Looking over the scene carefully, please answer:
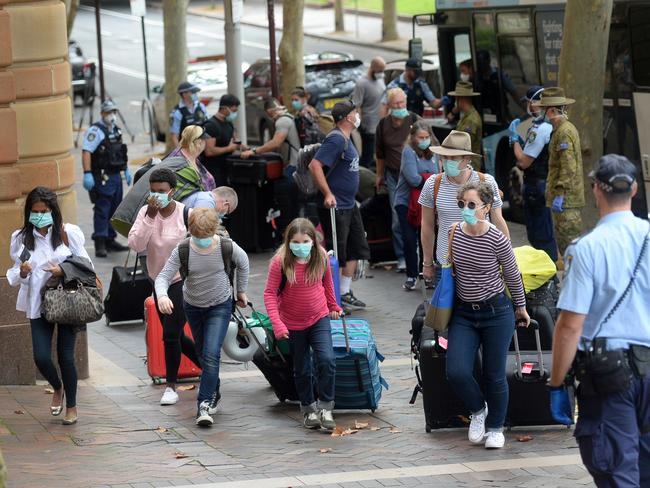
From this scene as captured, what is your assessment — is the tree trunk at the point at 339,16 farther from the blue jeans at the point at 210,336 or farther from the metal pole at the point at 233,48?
the blue jeans at the point at 210,336

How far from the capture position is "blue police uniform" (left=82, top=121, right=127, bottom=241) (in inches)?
632

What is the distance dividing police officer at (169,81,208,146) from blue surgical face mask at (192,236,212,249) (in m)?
8.32

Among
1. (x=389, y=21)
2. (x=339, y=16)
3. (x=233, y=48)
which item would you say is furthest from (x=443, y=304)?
(x=339, y=16)

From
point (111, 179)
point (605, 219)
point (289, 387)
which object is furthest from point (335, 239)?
point (605, 219)

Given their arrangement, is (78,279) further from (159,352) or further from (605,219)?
(605,219)

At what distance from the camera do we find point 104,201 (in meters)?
16.2

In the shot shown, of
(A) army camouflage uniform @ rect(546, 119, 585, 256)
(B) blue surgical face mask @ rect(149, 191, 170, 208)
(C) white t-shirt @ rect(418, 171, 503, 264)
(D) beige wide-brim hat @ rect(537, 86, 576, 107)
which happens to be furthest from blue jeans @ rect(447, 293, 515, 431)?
(D) beige wide-brim hat @ rect(537, 86, 576, 107)

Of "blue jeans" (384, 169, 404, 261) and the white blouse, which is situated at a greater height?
the white blouse

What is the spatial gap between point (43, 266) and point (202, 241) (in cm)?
108

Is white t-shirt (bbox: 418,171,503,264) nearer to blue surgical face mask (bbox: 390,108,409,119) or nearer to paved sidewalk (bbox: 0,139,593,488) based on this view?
paved sidewalk (bbox: 0,139,593,488)

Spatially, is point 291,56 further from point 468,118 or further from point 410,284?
point 410,284

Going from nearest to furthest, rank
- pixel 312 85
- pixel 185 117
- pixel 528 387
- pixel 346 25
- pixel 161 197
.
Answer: pixel 528 387 < pixel 161 197 < pixel 185 117 < pixel 312 85 < pixel 346 25

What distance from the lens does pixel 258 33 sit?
48.7 m

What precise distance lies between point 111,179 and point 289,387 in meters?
7.14
